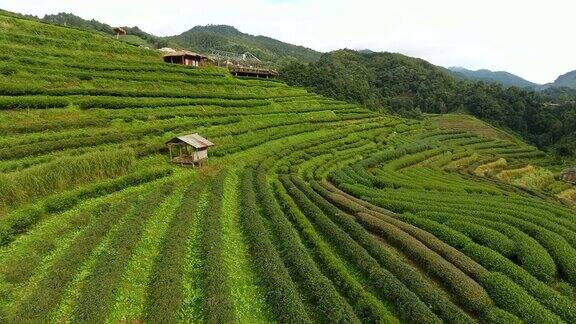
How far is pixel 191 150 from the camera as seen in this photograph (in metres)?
41.2

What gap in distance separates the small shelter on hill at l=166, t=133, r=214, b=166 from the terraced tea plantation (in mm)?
1190

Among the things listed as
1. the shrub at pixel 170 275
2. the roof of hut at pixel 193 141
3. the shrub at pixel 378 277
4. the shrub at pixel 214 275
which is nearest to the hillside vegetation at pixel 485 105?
the roof of hut at pixel 193 141

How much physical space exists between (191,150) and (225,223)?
49.4ft

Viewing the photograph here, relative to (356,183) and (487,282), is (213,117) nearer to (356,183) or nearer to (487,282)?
(356,183)

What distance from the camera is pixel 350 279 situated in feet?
71.2

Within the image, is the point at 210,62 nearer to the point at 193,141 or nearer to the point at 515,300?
the point at 193,141

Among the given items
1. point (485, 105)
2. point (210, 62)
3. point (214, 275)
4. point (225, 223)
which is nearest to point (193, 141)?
point (225, 223)

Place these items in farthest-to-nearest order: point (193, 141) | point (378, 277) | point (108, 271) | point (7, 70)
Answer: point (7, 70), point (193, 141), point (378, 277), point (108, 271)

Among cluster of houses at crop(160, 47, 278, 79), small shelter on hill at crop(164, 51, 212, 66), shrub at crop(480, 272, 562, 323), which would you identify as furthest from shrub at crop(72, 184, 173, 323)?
cluster of houses at crop(160, 47, 278, 79)

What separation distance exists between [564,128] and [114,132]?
15644 centimetres

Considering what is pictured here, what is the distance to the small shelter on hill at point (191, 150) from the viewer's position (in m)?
38.7

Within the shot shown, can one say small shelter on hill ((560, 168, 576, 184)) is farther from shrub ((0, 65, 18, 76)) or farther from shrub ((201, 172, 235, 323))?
shrub ((0, 65, 18, 76))

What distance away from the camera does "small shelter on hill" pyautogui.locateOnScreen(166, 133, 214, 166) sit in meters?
38.7

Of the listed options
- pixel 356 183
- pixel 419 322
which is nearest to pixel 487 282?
pixel 419 322
